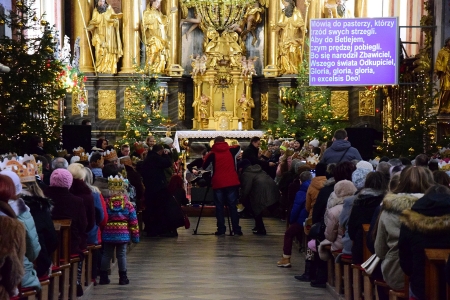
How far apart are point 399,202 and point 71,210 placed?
3493mm

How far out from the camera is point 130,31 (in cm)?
2898

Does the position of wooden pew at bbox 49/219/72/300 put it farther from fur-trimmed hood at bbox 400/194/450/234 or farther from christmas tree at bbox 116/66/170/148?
christmas tree at bbox 116/66/170/148

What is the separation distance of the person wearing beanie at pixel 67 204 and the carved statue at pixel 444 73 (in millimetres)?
11278

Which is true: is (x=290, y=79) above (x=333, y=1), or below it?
below

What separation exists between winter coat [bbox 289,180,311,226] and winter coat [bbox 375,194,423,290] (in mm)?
4571

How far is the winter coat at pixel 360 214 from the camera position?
348 inches

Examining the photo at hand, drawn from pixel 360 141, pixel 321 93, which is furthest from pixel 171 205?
pixel 321 93

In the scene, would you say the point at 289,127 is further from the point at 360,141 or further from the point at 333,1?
the point at 360,141

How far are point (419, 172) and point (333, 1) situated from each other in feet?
70.6

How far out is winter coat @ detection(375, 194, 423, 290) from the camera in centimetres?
764

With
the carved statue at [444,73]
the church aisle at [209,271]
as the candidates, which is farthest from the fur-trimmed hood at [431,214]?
the carved statue at [444,73]

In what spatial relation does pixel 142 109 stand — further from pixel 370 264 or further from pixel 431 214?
pixel 431 214

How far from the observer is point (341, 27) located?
1930cm

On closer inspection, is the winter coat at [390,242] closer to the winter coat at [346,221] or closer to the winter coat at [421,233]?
the winter coat at [421,233]
